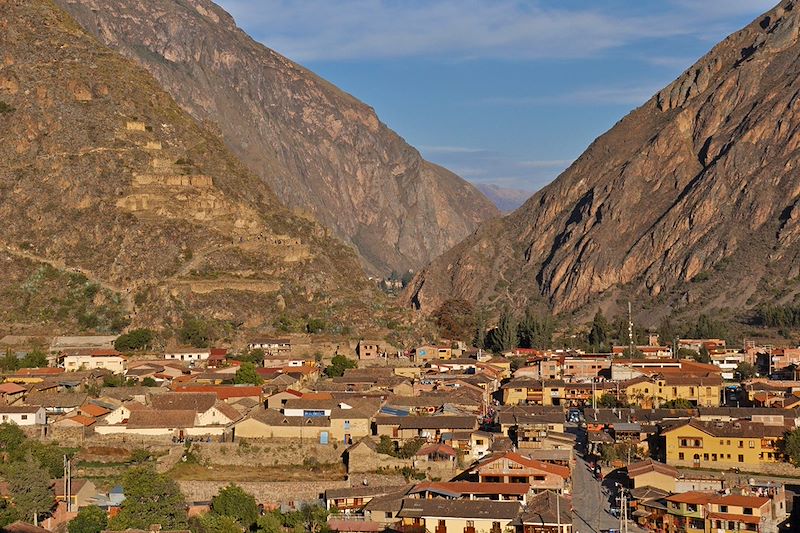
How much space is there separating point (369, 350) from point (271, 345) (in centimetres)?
703

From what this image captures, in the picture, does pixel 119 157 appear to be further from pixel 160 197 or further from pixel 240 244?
pixel 240 244

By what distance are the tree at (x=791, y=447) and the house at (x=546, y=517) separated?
16.0 m

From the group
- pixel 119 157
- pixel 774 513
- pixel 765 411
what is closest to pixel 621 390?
pixel 765 411

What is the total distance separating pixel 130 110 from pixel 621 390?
166ft

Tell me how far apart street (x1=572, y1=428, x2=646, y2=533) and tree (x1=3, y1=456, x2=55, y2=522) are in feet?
67.1

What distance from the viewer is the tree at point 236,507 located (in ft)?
183

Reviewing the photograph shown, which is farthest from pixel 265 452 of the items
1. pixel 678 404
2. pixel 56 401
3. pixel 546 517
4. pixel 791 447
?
pixel 678 404

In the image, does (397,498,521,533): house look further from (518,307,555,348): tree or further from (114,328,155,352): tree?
(518,307,555,348): tree

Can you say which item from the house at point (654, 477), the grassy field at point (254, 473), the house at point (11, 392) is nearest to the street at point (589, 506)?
the house at point (654, 477)

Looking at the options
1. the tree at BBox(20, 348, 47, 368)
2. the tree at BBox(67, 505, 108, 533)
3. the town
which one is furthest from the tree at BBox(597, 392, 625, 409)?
the tree at BBox(67, 505, 108, 533)

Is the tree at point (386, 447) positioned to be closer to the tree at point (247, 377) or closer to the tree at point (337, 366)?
the tree at point (247, 377)

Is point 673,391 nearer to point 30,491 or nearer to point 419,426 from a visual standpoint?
point 419,426

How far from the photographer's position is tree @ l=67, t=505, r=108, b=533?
52125 millimetres

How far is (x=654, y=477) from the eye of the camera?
6147 centimetres
